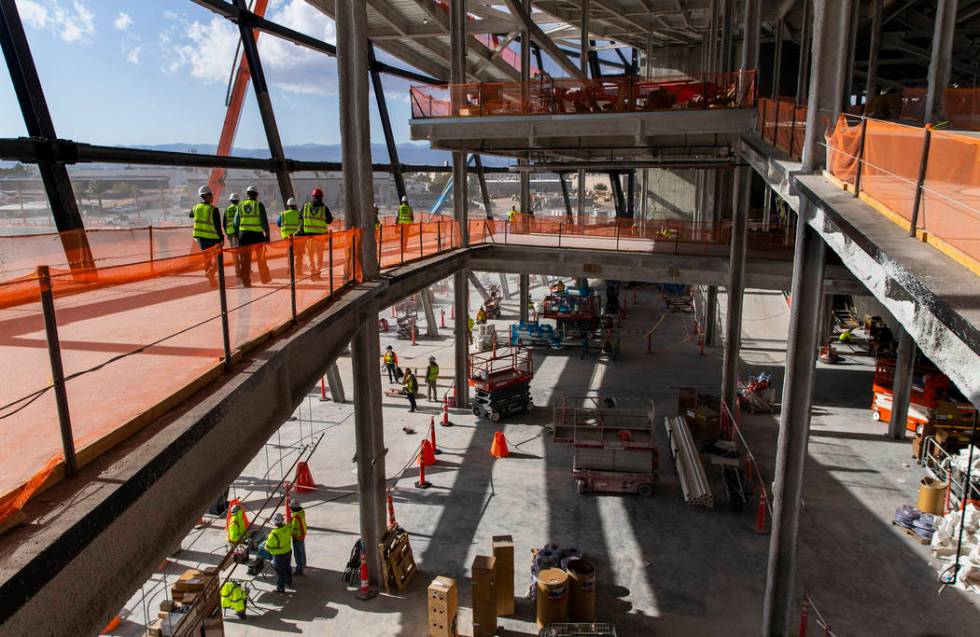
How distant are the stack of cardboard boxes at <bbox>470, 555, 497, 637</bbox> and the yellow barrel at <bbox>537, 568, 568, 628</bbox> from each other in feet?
2.31

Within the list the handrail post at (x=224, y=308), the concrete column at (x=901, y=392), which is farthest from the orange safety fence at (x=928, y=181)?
the concrete column at (x=901, y=392)

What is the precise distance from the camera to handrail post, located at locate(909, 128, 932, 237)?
5.18 metres

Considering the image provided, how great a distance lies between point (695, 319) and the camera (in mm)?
31922

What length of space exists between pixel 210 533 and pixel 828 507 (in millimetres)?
12578

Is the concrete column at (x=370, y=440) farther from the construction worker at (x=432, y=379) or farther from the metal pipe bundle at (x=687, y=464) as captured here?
the construction worker at (x=432, y=379)

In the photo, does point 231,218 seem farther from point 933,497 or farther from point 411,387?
point 933,497

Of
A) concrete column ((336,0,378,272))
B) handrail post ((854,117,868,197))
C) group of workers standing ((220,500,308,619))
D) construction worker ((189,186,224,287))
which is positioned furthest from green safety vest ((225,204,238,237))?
handrail post ((854,117,868,197))

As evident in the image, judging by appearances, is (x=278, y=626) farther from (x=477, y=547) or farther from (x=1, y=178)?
(x=1, y=178)

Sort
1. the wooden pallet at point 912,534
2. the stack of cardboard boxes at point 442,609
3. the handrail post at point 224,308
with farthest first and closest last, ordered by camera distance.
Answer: the wooden pallet at point 912,534, the stack of cardboard boxes at point 442,609, the handrail post at point 224,308

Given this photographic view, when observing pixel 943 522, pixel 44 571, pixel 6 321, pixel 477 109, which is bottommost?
pixel 943 522

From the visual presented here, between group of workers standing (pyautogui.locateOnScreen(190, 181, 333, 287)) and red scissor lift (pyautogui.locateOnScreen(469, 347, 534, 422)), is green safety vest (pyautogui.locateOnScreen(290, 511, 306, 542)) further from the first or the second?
red scissor lift (pyautogui.locateOnScreen(469, 347, 534, 422))

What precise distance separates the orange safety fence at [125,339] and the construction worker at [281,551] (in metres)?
4.25

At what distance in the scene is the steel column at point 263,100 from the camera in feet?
51.5

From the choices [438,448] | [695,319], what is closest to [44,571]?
[438,448]
